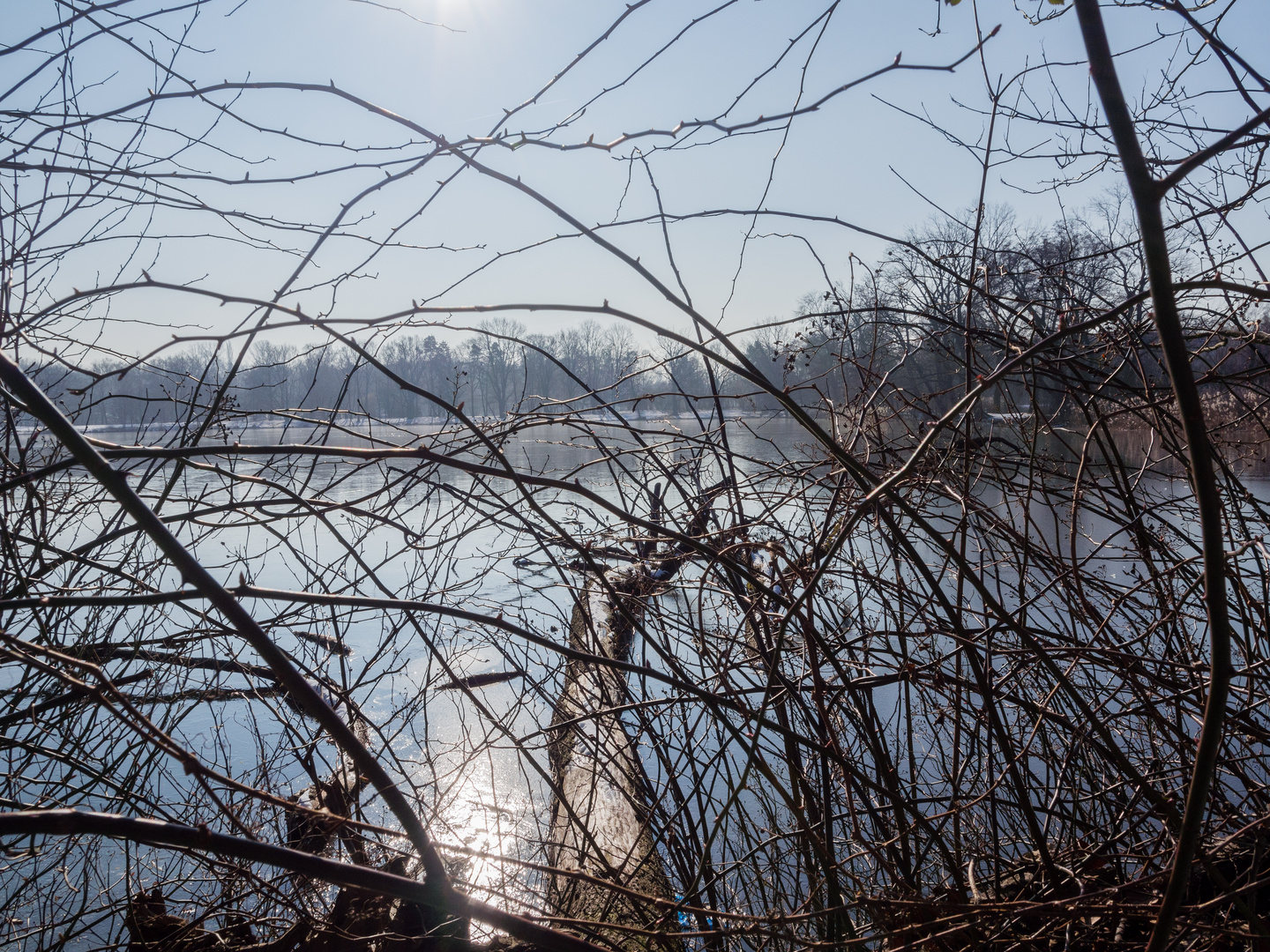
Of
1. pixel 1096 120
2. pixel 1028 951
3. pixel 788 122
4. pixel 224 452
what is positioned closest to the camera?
pixel 224 452

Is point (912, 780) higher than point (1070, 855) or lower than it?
higher

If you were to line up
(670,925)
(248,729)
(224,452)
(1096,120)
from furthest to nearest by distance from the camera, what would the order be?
(248,729) < (1096,120) < (670,925) < (224,452)

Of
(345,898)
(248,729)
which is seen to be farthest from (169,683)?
(345,898)

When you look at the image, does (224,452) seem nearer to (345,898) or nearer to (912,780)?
(912,780)

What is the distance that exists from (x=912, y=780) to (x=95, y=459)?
137 cm

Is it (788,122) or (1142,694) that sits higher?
(788,122)

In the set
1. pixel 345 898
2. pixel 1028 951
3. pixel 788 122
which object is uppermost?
pixel 788 122

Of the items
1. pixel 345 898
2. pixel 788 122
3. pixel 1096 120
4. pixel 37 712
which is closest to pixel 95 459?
pixel 788 122

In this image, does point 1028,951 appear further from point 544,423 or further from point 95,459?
point 95,459

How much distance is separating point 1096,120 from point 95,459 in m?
2.15

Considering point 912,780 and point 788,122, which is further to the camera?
point 912,780

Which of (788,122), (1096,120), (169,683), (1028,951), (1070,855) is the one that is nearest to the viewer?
(788,122)

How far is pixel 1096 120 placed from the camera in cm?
187

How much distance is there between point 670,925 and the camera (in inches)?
60.3
